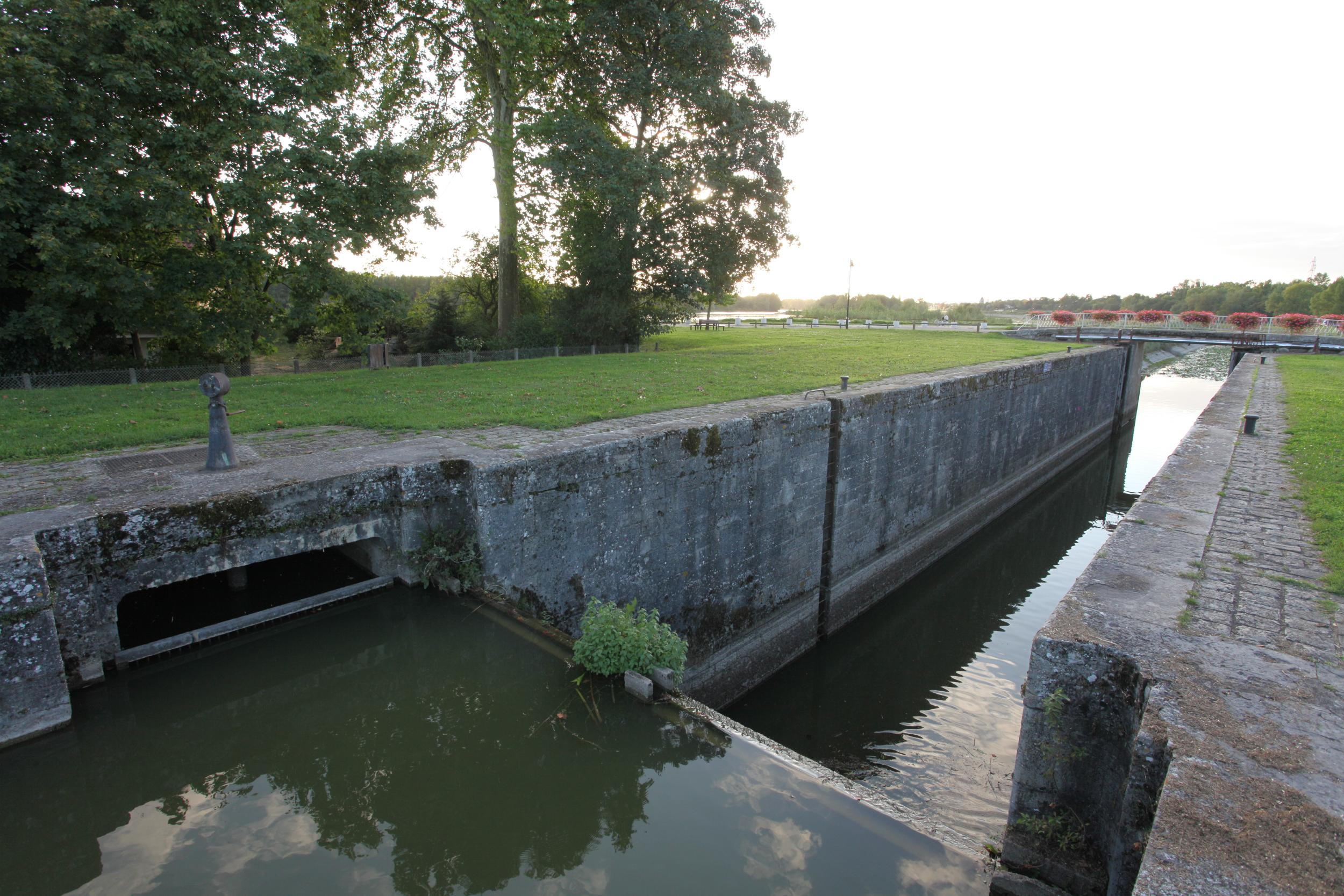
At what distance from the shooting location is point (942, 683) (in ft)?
31.3

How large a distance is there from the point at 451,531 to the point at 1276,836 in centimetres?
561

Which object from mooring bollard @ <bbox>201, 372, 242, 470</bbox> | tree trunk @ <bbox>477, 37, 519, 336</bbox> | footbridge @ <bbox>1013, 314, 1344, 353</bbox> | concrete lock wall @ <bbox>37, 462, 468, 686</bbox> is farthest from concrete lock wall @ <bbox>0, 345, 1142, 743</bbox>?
footbridge @ <bbox>1013, 314, 1344, 353</bbox>

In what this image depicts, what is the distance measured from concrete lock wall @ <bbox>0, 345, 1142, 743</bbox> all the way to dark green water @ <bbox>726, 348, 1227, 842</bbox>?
46 cm

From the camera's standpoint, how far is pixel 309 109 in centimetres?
1433

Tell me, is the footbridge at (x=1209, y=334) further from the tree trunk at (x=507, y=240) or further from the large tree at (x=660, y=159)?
the tree trunk at (x=507, y=240)

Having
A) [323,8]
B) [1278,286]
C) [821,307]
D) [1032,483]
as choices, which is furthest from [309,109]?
[1278,286]

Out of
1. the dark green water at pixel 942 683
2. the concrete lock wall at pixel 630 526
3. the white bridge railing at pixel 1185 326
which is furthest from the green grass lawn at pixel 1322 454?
the white bridge railing at pixel 1185 326

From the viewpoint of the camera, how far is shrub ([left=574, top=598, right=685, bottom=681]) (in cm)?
467

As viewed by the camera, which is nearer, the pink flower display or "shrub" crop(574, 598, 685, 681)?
"shrub" crop(574, 598, 685, 681)

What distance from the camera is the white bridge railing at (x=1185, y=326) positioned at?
3403 cm

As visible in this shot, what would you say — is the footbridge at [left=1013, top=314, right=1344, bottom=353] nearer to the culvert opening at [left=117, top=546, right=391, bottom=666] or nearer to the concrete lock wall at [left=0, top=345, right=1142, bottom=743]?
the concrete lock wall at [left=0, top=345, right=1142, bottom=743]

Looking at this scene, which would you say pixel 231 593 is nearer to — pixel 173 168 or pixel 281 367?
pixel 173 168

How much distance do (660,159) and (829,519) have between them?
15804 millimetres

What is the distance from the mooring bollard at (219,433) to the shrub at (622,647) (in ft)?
11.7
